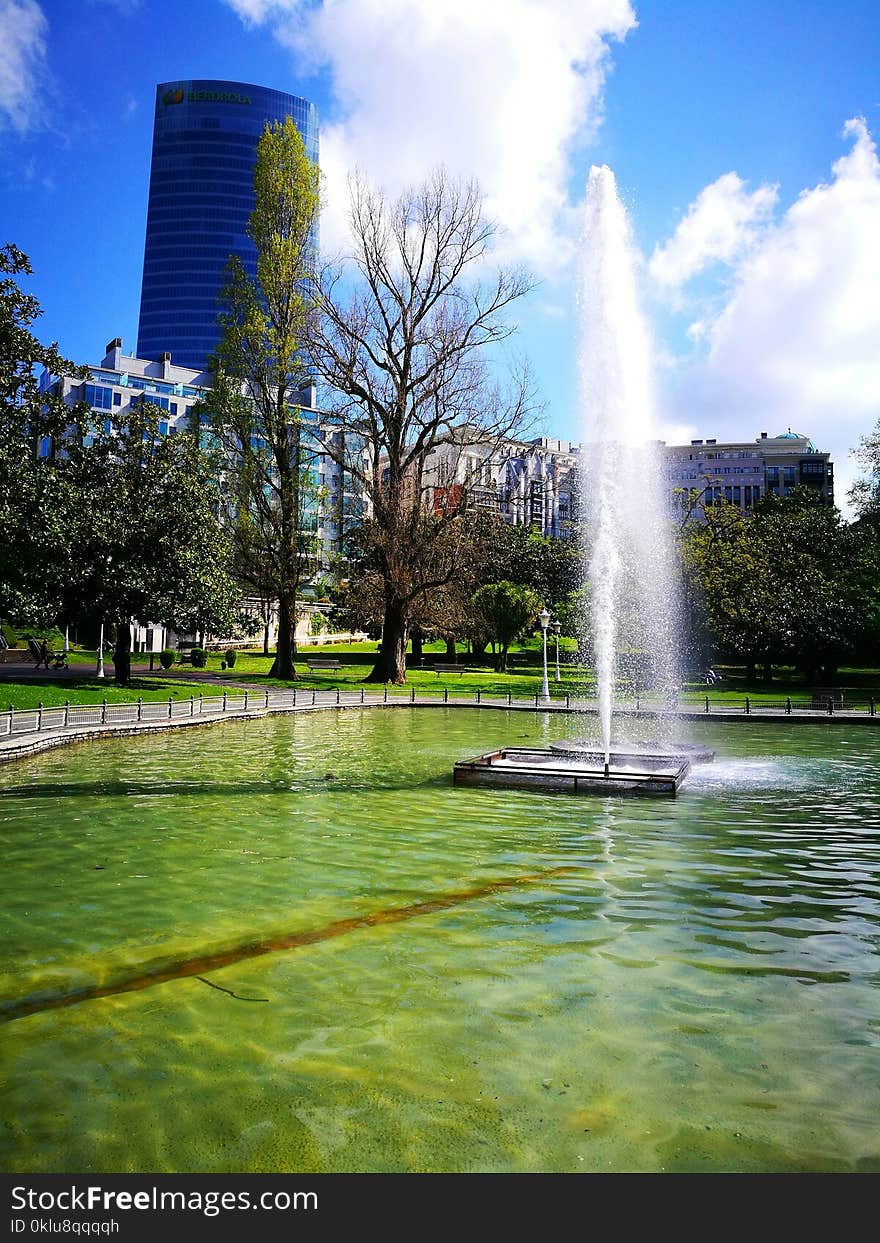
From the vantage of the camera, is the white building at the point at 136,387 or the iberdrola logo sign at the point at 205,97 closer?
the white building at the point at 136,387

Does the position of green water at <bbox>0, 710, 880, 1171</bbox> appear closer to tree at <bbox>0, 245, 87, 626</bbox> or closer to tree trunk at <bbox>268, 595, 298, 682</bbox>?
tree at <bbox>0, 245, 87, 626</bbox>

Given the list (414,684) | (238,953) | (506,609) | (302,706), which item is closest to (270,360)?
(414,684)

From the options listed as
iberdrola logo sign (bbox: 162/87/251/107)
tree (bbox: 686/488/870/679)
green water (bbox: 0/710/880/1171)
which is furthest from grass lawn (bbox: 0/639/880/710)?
iberdrola logo sign (bbox: 162/87/251/107)

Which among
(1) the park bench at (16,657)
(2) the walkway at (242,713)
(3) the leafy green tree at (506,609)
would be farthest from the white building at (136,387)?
(2) the walkway at (242,713)

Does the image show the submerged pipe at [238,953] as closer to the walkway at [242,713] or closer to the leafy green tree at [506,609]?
the walkway at [242,713]

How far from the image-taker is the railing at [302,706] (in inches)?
987

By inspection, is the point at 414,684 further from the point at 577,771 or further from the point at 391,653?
the point at 577,771

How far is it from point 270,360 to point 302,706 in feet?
68.2

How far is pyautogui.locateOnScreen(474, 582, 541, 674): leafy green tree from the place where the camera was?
198 ft

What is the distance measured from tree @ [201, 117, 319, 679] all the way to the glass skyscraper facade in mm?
145235

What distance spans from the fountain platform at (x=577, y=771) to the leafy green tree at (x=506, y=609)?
39415 millimetres

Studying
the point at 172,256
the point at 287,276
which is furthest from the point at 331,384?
the point at 172,256
